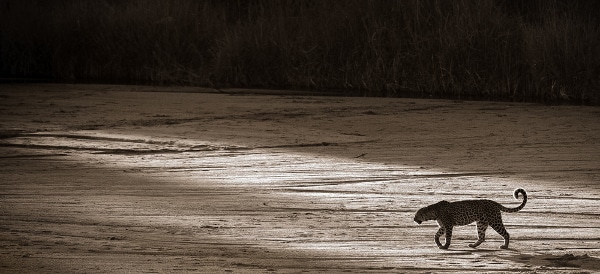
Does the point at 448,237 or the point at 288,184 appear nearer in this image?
the point at 448,237

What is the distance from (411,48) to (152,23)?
4.34 meters

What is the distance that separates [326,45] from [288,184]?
8.58m

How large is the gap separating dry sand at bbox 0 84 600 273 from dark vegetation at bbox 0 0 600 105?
184cm

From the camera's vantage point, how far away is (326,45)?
15.5 metres

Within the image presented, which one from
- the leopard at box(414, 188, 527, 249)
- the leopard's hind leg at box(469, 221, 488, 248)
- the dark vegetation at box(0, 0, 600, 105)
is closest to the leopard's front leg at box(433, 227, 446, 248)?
the leopard at box(414, 188, 527, 249)

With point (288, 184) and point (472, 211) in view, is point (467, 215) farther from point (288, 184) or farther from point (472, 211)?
point (288, 184)

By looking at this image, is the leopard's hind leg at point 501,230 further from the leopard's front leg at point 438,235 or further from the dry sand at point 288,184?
the leopard's front leg at point 438,235

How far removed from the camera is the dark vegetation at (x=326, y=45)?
1421 centimetres

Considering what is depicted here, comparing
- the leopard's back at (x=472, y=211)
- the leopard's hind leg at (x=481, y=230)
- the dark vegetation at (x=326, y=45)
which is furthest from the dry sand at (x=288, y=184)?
the dark vegetation at (x=326, y=45)

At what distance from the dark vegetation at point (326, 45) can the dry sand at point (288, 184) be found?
1.84 m

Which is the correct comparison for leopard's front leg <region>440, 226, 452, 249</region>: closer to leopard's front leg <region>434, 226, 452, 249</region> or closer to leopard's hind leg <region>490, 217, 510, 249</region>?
leopard's front leg <region>434, 226, 452, 249</region>

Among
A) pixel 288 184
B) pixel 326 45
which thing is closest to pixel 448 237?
pixel 288 184

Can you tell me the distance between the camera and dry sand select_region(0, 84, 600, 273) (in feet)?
16.4

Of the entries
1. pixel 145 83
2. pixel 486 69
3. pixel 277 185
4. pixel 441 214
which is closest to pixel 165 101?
pixel 145 83
